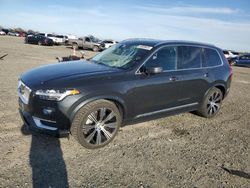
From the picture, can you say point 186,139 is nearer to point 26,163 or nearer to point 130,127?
point 130,127

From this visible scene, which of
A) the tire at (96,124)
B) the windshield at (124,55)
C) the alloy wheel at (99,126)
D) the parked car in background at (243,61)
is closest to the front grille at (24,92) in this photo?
the tire at (96,124)

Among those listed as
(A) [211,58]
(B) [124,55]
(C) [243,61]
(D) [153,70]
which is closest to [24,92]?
(B) [124,55]

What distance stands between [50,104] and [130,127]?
7.00ft

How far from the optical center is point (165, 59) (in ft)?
18.2

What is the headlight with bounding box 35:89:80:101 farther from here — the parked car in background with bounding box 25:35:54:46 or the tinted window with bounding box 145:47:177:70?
the parked car in background with bounding box 25:35:54:46

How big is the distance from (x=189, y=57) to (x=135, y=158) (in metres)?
2.77

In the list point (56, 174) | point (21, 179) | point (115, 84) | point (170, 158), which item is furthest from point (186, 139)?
point (21, 179)

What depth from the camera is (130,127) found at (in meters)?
5.84

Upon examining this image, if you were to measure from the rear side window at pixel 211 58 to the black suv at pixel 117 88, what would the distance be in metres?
0.03

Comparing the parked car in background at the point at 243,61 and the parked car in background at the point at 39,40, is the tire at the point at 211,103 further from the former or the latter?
the parked car in background at the point at 39,40

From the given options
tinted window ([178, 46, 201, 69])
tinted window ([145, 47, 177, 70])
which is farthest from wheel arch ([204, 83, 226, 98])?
tinted window ([145, 47, 177, 70])

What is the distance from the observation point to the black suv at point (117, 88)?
4285 mm

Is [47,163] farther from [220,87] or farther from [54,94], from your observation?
[220,87]

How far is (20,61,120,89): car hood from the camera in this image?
177 inches
